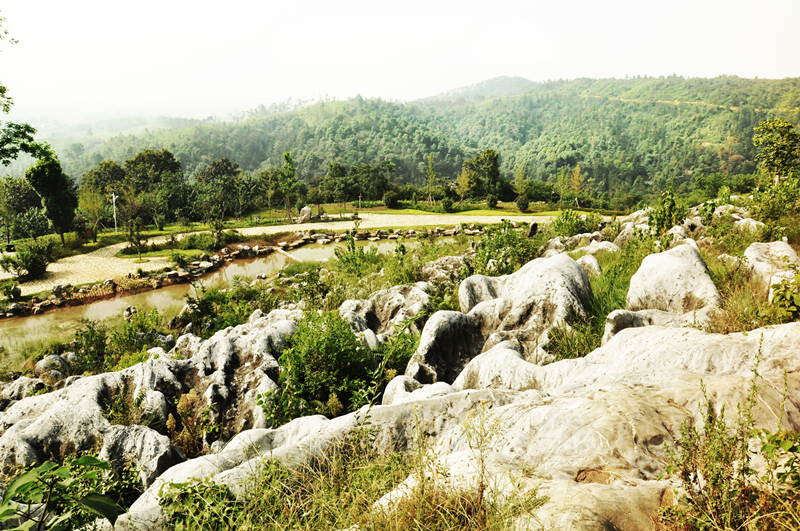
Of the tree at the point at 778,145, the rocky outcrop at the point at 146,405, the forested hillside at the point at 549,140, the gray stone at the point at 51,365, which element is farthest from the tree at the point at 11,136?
the forested hillside at the point at 549,140

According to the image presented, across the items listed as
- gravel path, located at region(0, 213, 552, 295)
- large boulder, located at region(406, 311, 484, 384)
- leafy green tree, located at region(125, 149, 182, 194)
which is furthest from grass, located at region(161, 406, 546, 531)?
leafy green tree, located at region(125, 149, 182, 194)

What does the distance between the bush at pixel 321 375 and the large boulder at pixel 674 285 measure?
318 centimetres

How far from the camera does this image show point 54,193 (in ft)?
82.5

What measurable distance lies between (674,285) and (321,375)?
12.8ft

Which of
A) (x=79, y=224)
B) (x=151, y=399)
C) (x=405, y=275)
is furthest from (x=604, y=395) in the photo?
(x=79, y=224)

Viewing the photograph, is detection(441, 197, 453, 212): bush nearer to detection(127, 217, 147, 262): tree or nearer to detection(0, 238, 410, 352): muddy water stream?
detection(0, 238, 410, 352): muddy water stream

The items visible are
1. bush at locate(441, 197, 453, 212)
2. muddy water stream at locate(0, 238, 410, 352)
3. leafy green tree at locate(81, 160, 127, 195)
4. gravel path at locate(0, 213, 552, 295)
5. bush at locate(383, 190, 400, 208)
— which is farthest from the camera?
leafy green tree at locate(81, 160, 127, 195)

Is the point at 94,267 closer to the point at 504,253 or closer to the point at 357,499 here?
the point at 504,253

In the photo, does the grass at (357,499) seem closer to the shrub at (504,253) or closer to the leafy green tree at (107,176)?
the shrub at (504,253)

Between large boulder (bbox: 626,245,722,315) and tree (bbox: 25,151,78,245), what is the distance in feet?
99.8

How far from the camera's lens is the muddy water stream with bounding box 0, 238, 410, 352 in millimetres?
12172

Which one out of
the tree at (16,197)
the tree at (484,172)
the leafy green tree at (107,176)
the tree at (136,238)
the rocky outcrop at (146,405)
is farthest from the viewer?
the tree at (484,172)

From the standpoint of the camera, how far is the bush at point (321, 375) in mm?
4148

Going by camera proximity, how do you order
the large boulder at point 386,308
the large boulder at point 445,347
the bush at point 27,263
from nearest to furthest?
the large boulder at point 445,347, the large boulder at point 386,308, the bush at point 27,263
